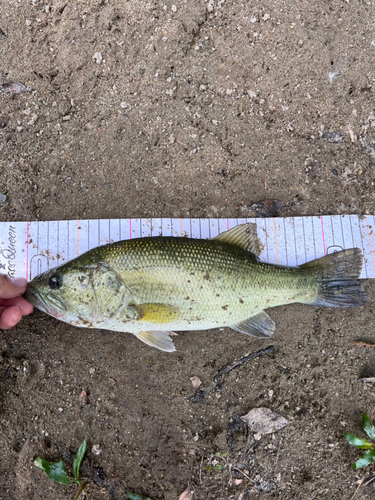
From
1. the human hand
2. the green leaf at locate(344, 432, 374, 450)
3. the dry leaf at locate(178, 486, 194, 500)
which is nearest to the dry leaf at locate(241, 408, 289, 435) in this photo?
the green leaf at locate(344, 432, 374, 450)

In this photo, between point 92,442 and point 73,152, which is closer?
point 92,442

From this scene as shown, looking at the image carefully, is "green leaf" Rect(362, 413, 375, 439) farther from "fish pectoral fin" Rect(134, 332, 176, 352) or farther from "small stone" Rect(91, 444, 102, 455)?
"small stone" Rect(91, 444, 102, 455)

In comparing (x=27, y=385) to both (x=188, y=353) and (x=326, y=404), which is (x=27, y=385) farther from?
(x=326, y=404)

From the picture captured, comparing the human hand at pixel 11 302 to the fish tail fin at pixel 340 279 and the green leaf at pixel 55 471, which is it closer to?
the green leaf at pixel 55 471

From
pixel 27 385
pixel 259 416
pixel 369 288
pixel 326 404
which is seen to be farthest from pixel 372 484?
pixel 27 385

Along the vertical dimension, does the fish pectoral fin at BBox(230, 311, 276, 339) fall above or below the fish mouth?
below

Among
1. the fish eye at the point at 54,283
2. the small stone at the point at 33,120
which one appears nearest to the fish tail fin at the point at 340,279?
the fish eye at the point at 54,283
